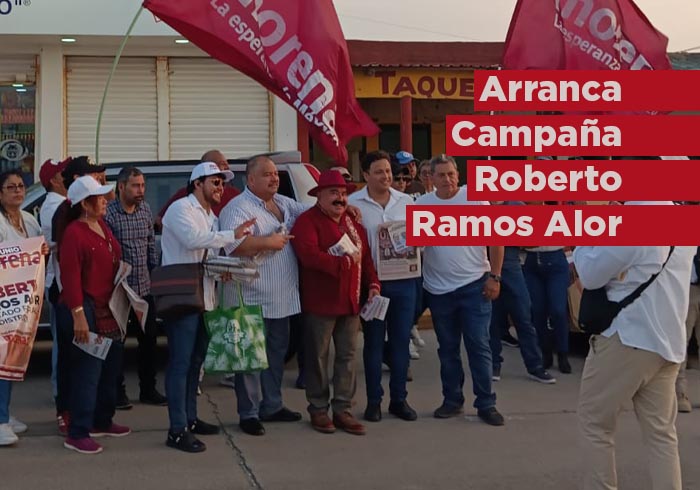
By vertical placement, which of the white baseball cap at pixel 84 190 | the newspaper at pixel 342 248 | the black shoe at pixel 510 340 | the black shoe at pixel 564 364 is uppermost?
the white baseball cap at pixel 84 190

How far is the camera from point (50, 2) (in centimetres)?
1376

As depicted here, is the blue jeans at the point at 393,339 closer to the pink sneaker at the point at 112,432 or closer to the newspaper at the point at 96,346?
the pink sneaker at the point at 112,432

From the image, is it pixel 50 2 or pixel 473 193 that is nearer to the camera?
pixel 473 193

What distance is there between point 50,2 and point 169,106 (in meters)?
2.24

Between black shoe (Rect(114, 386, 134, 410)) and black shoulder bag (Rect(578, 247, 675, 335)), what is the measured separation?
4.20 meters

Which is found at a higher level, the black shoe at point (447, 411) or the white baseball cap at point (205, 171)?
the white baseball cap at point (205, 171)

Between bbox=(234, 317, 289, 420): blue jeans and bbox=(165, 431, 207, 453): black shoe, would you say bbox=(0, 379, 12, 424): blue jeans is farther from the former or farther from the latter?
bbox=(234, 317, 289, 420): blue jeans

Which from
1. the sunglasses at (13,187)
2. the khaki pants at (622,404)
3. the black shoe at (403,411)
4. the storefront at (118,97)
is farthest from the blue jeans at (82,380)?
the storefront at (118,97)

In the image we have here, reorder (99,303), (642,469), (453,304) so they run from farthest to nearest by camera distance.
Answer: (453,304) → (99,303) → (642,469)

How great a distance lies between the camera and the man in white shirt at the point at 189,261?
6559 mm

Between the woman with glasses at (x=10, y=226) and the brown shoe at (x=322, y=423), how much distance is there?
6.90 ft

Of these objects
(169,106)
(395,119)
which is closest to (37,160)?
(169,106)

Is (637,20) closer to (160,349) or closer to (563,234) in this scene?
(563,234)

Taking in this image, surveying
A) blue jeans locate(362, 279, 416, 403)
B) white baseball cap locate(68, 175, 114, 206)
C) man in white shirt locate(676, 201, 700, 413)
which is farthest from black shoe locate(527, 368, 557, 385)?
white baseball cap locate(68, 175, 114, 206)
